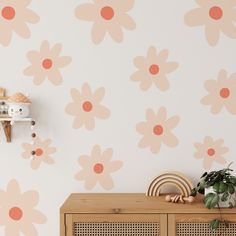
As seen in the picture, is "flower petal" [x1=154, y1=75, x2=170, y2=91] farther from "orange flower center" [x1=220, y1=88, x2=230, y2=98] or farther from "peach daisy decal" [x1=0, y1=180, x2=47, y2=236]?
"peach daisy decal" [x1=0, y1=180, x2=47, y2=236]

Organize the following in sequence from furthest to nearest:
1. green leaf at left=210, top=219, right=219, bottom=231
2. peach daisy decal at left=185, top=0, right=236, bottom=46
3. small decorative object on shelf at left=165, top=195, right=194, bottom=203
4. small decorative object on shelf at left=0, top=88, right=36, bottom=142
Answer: peach daisy decal at left=185, top=0, right=236, bottom=46 < small decorative object on shelf at left=0, top=88, right=36, bottom=142 < small decorative object on shelf at left=165, top=195, right=194, bottom=203 < green leaf at left=210, top=219, right=219, bottom=231

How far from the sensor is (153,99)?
228cm

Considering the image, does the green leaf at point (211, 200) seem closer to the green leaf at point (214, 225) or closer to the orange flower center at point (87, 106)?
the green leaf at point (214, 225)

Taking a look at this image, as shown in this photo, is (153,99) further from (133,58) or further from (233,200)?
(233,200)

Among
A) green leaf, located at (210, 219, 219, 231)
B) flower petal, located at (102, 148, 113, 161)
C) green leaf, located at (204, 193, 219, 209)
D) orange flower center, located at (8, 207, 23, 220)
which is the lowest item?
orange flower center, located at (8, 207, 23, 220)

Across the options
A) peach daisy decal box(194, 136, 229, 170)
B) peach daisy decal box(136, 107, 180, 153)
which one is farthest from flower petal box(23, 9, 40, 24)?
peach daisy decal box(194, 136, 229, 170)

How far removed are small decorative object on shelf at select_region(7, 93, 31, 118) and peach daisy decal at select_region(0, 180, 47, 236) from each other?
1.35 ft

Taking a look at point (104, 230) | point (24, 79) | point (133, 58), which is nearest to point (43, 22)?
point (24, 79)

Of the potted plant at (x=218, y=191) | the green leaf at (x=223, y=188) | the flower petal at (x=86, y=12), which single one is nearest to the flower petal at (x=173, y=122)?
the potted plant at (x=218, y=191)

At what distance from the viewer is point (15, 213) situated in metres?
2.28

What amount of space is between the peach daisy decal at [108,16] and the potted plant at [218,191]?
933mm

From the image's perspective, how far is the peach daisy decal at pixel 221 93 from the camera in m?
2.27

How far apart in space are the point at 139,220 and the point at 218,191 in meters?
0.41

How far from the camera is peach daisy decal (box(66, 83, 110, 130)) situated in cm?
228
